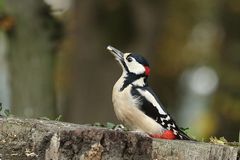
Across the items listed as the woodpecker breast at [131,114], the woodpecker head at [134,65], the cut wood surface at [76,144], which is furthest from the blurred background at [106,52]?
the cut wood surface at [76,144]

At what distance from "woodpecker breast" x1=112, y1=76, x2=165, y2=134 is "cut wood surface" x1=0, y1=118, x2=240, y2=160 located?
3.80 feet

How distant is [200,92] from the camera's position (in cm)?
2825

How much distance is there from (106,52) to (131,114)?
8.40m

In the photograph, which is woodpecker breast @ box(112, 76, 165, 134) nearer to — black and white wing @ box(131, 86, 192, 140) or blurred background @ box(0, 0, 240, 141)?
black and white wing @ box(131, 86, 192, 140)

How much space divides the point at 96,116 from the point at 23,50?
4.12 meters

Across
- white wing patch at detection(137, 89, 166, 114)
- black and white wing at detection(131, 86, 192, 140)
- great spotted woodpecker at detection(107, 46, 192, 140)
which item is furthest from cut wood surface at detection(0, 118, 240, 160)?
white wing patch at detection(137, 89, 166, 114)

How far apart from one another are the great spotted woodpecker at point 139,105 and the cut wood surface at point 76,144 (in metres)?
0.86

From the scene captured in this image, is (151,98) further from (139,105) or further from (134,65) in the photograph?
(134,65)

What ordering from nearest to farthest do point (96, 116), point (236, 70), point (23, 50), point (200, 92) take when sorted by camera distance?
point (23, 50) → point (96, 116) → point (236, 70) → point (200, 92)

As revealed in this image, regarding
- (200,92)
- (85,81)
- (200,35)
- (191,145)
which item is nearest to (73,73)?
(85,81)

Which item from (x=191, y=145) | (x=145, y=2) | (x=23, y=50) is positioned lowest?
(x=191, y=145)

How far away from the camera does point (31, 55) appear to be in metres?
11.3

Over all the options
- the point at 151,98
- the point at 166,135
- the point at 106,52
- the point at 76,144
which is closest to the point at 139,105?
the point at 151,98

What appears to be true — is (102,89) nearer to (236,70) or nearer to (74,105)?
(74,105)
